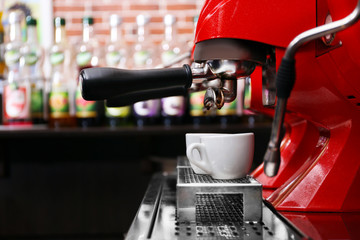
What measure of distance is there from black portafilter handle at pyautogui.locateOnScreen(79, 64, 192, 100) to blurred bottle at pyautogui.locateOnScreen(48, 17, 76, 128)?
92 cm

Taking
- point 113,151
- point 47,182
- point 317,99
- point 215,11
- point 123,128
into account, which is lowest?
point 47,182

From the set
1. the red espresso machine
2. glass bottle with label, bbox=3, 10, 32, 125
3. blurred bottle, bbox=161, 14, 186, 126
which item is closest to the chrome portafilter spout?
the red espresso machine

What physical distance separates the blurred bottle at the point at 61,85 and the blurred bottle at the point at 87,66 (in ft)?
0.12

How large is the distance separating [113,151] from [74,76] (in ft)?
1.00

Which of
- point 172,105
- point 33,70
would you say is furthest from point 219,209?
point 33,70

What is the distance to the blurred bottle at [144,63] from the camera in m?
1.32

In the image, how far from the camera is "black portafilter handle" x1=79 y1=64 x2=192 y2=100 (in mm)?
432

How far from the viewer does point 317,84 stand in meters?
0.49

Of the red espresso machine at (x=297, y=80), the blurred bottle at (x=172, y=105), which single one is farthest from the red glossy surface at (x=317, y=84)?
the blurred bottle at (x=172, y=105)

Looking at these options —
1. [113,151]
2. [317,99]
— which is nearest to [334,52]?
[317,99]

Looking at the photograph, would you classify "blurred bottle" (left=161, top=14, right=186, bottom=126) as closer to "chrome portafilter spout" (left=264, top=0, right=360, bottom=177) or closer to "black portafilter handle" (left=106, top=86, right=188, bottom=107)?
"black portafilter handle" (left=106, top=86, right=188, bottom=107)

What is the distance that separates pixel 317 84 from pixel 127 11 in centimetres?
133

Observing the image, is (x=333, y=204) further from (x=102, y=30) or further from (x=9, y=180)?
(x=102, y=30)

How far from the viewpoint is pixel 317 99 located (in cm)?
51
